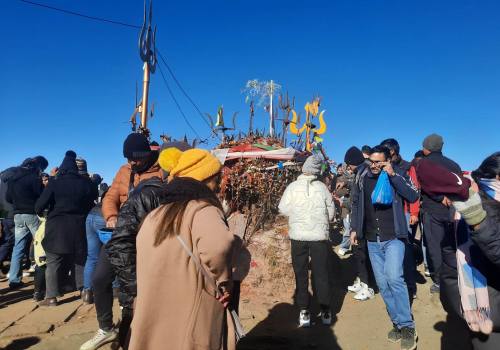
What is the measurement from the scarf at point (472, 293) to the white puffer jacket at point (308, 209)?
2.48 metres

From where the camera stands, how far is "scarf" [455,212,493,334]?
232 centimetres

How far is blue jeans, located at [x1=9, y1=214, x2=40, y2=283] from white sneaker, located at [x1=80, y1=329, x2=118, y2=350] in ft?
11.7

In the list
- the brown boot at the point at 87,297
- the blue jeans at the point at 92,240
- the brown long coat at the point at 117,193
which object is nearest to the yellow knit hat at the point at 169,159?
the brown long coat at the point at 117,193

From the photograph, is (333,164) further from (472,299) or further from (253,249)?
(472,299)

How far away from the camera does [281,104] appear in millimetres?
8977

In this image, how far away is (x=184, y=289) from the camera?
6.40 ft

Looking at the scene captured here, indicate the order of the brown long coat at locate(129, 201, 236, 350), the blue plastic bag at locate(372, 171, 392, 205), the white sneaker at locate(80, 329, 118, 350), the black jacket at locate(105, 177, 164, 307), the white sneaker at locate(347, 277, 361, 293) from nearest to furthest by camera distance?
the brown long coat at locate(129, 201, 236, 350), the black jacket at locate(105, 177, 164, 307), the white sneaker at locate(80, 329, 118, 350), the blue plastic bag at locate(372, 171, 392, 205), the white sneaker at locate(347, 277, 361, 293)

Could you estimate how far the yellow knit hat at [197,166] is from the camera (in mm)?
2260

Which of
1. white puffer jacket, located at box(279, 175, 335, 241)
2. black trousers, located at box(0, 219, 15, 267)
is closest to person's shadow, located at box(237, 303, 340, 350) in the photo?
white puffer jacket, located at box(279, 175, 335, 241)

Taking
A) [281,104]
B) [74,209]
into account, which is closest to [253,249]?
[74,209]

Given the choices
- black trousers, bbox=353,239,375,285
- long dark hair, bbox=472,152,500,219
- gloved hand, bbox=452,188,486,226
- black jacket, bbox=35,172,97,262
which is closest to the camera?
gloved hand, bbox=452,188,486,226

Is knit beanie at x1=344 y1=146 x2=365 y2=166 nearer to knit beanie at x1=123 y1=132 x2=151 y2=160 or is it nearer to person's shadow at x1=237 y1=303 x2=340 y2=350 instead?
person's shadow at x1=237 y1=303 x2=340 y2=350

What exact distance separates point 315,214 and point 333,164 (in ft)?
15.1

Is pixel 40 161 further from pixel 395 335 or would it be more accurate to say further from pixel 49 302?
pixel 395 335
